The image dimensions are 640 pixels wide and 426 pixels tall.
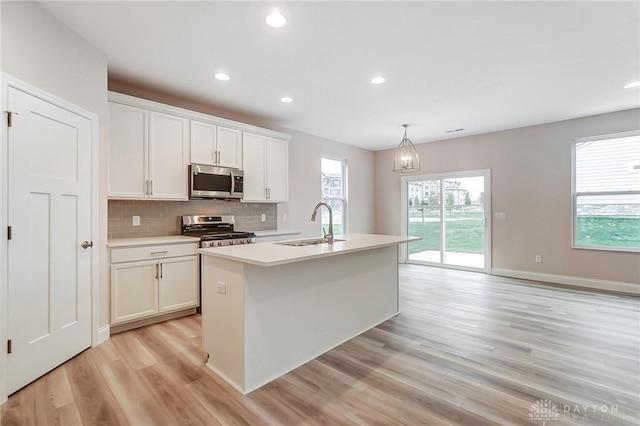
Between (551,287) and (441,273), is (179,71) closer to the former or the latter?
(441,273)

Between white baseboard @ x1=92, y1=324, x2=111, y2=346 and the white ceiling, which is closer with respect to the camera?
the white ceiling

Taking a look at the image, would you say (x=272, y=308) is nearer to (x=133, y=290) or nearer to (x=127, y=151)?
(x=133, y=290)

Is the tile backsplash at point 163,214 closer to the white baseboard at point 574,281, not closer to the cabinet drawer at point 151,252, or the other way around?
the cabinet drawer at point 151,252

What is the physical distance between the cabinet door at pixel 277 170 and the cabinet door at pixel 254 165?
10 centimetres

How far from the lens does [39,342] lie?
6.98 ft

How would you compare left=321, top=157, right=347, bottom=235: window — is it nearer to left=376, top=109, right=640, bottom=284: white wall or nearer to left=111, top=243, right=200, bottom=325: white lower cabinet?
left=376, top=109, right=640, bottom=284: white wall

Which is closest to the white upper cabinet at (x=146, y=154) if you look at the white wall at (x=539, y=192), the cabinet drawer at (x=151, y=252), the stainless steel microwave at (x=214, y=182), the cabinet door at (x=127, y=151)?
the cabinet door at (x=127, y=151)

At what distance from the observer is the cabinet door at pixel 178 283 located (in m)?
3.20

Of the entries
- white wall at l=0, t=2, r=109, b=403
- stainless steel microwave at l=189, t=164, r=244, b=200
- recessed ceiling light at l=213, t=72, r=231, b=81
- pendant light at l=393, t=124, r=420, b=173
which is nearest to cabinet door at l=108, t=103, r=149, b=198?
white wall at l=0, t=2, r=109, b=403

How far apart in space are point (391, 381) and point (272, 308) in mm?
988

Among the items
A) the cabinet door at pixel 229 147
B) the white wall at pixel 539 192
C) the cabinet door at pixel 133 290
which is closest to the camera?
the cabinet door at pixel 133 290

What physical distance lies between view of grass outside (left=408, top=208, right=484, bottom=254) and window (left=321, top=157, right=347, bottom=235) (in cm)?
158

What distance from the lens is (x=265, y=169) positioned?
4.52 meters

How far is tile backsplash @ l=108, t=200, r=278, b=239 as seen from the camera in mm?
3365
